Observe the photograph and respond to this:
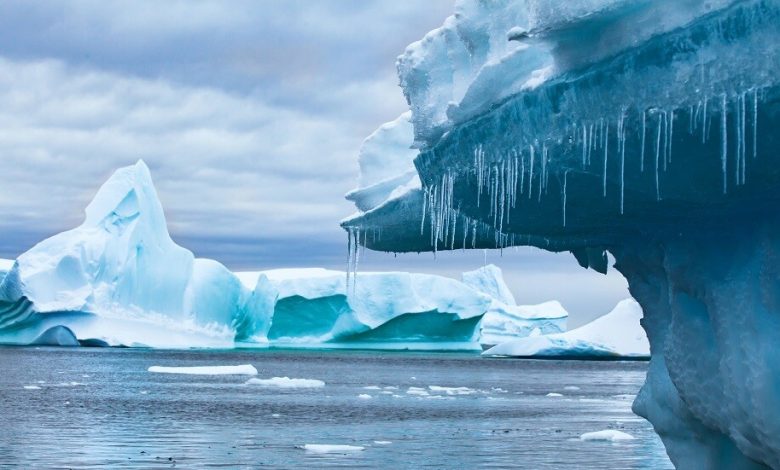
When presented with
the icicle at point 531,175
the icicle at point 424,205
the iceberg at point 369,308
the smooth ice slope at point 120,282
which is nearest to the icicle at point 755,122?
the icicle at point 531,175

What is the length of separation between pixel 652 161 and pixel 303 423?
1604cm

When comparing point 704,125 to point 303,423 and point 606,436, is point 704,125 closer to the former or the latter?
point 606,436

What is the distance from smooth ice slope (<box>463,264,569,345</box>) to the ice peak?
43.6 metres

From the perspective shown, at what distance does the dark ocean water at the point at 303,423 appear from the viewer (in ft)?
51.9

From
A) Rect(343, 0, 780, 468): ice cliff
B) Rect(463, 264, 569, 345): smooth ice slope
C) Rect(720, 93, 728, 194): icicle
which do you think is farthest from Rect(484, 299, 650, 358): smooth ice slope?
Rect(720, 93, 728, 194): icicle

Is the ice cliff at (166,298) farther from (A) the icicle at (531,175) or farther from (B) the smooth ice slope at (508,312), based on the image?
(A) the icicle at (531,175)

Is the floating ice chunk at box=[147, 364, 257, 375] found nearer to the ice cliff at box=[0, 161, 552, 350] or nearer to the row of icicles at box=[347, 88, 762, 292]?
the ice cliff at box=[0, 161, 552, 350]

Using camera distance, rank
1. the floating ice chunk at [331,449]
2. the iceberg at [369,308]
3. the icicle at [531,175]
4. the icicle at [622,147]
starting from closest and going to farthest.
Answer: the icicle at [622,147] < the icicle at [531,175] < the floating ice chunk at [331,449] < the iceberg at [369,308]

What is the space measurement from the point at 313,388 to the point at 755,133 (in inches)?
1211

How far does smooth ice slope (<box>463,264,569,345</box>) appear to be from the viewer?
97062mm

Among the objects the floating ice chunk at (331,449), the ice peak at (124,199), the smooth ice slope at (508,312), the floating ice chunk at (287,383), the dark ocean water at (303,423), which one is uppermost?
the ice peak at (124,199)

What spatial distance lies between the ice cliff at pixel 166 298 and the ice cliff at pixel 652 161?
39442 millimetres

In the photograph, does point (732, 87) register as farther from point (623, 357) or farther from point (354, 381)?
point (623, 357)

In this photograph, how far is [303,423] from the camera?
2245 cm
